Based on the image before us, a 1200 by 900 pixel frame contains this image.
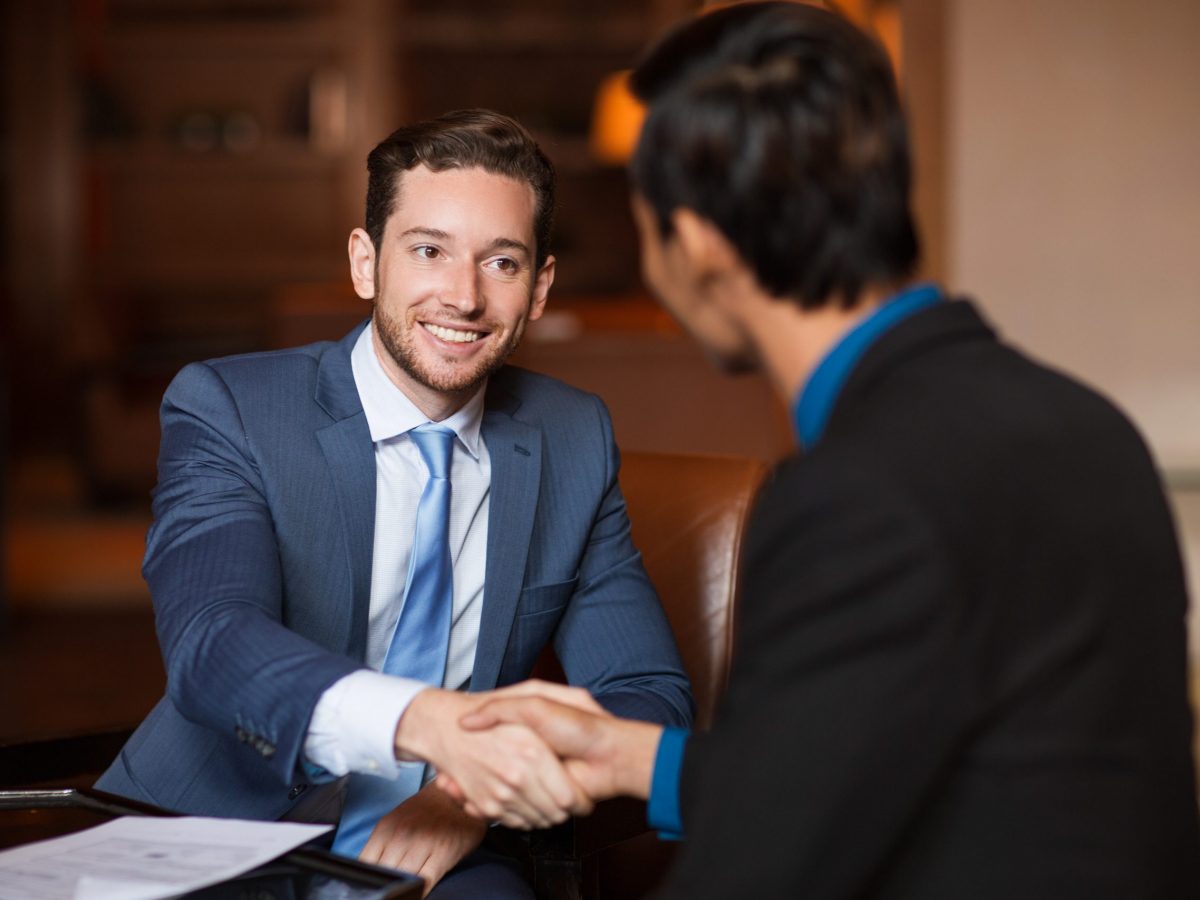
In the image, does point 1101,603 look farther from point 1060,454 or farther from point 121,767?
point 121,767

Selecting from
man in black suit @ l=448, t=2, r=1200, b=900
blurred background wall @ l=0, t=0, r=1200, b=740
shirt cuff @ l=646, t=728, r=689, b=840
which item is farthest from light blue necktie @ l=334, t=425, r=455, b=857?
blurred background wall @ l=0, t=0, r=1200, b=740

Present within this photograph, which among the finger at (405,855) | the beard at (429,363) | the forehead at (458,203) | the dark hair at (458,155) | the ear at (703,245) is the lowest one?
the finger at (405,855)

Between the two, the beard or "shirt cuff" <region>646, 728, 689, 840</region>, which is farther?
the beard

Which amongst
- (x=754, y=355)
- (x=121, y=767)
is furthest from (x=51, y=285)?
(x=754, y=355)

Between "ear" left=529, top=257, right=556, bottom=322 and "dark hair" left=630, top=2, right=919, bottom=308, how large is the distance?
765 millimetres

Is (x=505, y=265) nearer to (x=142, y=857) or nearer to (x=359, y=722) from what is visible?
(x=359, y=722)

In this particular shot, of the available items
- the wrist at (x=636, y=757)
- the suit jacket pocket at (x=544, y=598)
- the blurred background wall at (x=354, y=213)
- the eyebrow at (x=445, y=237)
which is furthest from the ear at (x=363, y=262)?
the blurred background wall at (x=354, y=213)

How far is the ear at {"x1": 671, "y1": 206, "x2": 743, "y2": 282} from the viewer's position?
1.15 meters

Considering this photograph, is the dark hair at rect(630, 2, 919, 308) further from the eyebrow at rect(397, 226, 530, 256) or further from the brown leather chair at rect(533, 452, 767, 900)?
the brown leather chair at rect(533, 452, 767, 900)

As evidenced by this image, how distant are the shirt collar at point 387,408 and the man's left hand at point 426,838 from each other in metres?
0.46

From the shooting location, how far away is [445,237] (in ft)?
5.92

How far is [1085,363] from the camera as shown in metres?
4.30

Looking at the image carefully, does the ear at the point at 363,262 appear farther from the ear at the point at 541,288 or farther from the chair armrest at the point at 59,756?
the chair armrest at the point at 59,756

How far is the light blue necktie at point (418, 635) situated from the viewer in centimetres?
178
